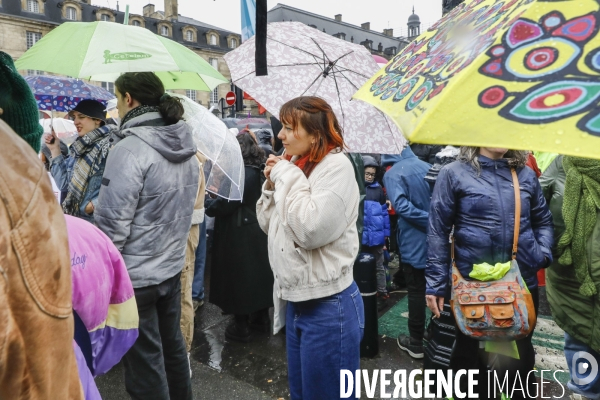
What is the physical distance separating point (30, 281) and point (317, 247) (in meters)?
1.56

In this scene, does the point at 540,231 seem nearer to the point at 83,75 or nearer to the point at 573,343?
the point at 573,343

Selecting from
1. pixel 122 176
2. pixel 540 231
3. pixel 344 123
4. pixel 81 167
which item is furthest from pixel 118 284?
pixel 540 231

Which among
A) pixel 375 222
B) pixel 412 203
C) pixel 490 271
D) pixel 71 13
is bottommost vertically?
pixel 375 222

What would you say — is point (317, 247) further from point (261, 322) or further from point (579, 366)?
point (261, 322)

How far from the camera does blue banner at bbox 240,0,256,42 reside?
3145 millimetres

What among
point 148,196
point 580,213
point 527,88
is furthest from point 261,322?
point 527,88

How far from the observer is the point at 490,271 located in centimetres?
260

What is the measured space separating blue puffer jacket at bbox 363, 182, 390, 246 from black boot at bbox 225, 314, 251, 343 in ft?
5.45

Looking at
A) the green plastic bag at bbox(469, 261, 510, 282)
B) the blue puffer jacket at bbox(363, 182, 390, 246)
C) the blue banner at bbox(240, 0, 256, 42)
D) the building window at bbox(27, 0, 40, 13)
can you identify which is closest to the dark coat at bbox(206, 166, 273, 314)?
the blue banner at bbox(240, 0, 256, 42)

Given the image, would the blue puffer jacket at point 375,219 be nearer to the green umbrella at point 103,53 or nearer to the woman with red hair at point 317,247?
the green umbrella at point 103,53

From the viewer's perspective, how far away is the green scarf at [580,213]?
268 cm

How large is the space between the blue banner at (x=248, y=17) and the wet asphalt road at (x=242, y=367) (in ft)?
8.91

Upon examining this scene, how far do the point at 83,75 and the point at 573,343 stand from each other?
3.55m

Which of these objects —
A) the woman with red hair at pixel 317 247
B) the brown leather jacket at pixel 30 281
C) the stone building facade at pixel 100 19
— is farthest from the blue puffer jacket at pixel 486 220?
the stone building facade at pixel 100 19
